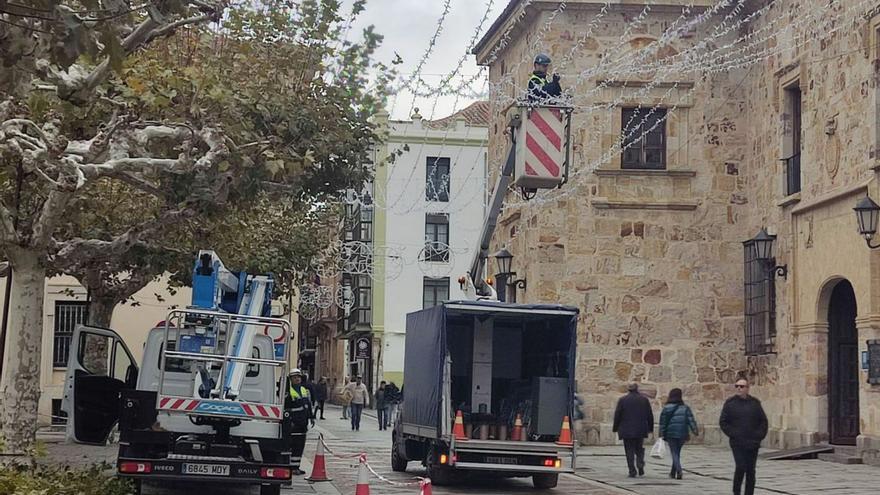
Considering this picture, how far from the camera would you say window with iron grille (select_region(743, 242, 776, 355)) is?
2697 cm

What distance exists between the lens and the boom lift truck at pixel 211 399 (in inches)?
585

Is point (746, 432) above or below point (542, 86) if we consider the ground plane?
below

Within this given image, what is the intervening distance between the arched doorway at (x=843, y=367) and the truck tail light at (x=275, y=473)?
41.3 feet

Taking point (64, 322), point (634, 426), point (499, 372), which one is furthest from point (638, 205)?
point (64, 322)

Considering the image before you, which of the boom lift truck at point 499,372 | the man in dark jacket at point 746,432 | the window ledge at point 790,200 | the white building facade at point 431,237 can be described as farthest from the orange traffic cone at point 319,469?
the white building facade at point 431,237

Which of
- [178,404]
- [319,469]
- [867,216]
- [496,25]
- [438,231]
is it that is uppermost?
[496,25]

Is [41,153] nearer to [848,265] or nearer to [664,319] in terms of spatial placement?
[848,265]

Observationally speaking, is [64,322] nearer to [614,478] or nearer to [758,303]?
[758,303]

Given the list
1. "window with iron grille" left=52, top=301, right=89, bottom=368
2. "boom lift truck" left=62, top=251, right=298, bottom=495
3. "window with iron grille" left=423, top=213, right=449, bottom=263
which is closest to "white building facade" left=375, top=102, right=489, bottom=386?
"window with iron grille" left=423, top=213, right=449, bottom=263

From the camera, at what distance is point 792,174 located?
26.1 metres

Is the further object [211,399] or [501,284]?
[501,284]

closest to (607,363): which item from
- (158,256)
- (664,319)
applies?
(664,319)

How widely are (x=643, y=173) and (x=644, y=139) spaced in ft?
2.58

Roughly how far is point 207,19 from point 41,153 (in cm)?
359
